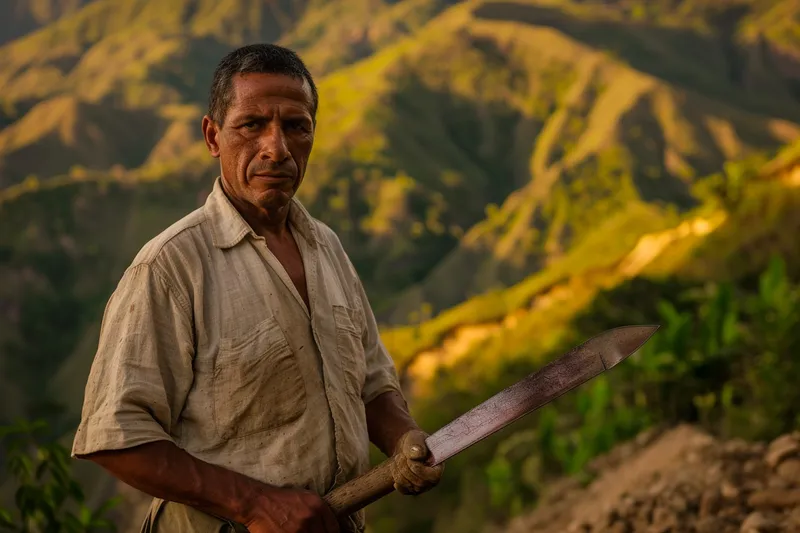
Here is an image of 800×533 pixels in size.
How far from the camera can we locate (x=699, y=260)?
15141mm

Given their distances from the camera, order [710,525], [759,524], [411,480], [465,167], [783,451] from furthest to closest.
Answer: [465,167]
[783,451]
[710,525]
[759,524]
[411,480]

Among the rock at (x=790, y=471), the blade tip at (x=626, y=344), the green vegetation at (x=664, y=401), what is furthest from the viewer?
the green vegetation at (x=664, y=401)

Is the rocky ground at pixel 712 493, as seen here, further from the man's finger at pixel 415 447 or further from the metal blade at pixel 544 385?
the man's finger at pixel 415 447

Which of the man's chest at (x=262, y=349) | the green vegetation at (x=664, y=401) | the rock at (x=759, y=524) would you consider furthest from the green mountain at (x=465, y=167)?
the man's chest at (x=262, y=349)

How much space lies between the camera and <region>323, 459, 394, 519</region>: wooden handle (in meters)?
1.71

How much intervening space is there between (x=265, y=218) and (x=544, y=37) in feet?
178

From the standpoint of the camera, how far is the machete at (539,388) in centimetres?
166

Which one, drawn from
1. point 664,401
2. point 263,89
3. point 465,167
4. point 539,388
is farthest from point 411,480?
point 465,167

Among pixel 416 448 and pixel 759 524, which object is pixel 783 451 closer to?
pixel 759 524

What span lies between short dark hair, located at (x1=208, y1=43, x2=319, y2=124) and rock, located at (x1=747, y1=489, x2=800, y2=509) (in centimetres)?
257

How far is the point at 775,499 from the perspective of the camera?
11.3 feet

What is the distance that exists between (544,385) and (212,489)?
641 millimetres

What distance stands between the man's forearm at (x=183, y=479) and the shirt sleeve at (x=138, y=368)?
0.03 metres

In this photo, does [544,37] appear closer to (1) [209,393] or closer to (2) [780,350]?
(2) [780,350]
